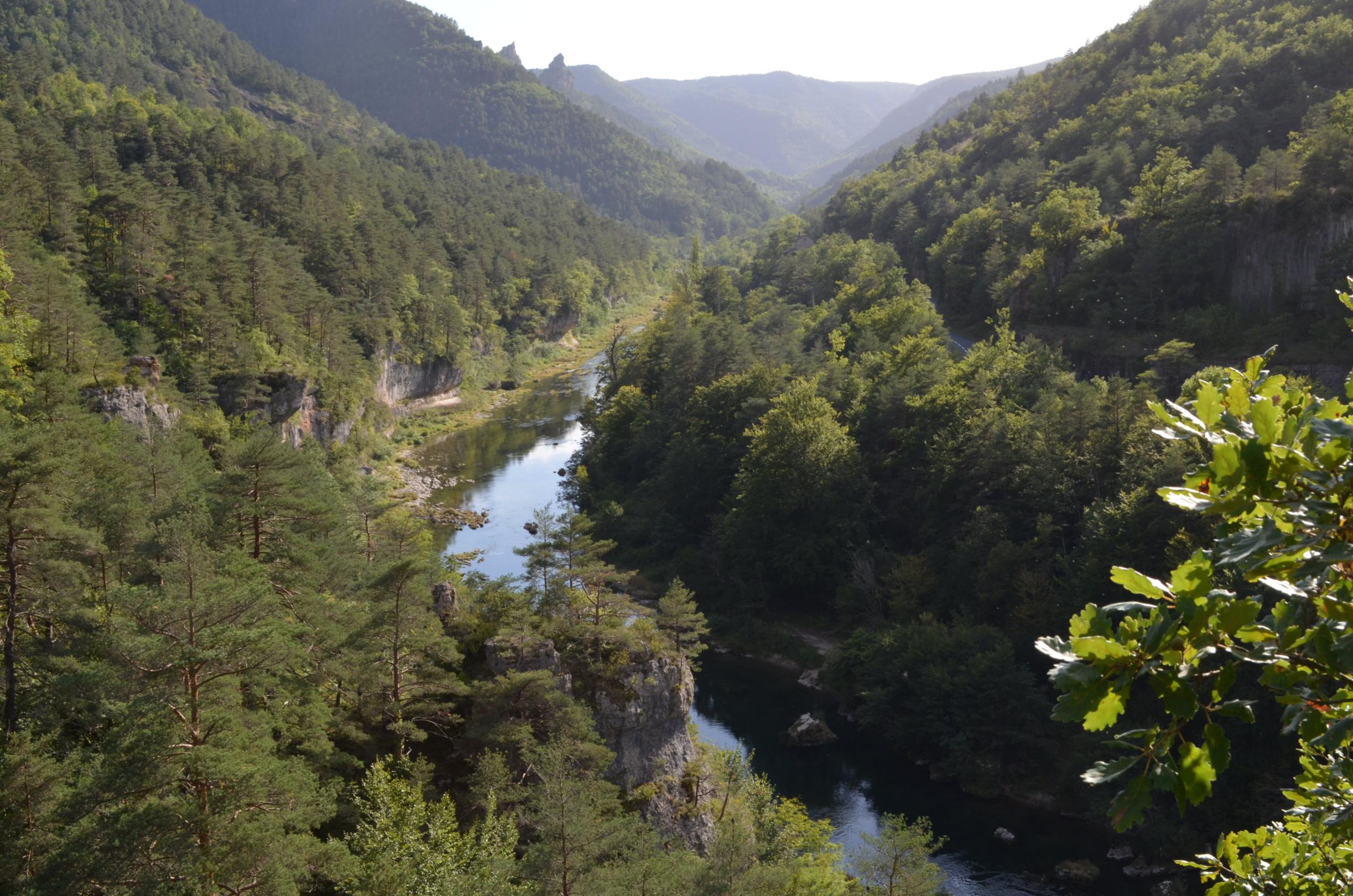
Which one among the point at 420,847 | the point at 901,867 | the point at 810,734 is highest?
the point at 420,847

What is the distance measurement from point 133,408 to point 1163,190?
6155cm

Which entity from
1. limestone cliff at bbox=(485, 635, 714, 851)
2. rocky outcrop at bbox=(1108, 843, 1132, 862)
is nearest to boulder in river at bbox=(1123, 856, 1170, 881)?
rocky outcrop at bbox=(1108, 843, 1132, 862)

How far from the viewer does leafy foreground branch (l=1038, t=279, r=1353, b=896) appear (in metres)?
2.98

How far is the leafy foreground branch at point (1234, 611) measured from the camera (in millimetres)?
2984

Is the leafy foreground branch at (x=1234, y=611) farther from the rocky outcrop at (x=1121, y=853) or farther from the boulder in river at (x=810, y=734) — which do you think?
the boulder in river at (x=810, y=734)

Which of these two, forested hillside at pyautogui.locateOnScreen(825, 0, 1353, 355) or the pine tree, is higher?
forested hillside at pyautogui.locateOnScreen(825, 0, 1353, 355)

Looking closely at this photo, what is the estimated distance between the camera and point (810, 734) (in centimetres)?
3534

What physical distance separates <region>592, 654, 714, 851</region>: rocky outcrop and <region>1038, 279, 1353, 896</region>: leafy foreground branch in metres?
23.5

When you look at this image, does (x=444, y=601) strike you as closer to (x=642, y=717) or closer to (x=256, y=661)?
(x=642, y=717)

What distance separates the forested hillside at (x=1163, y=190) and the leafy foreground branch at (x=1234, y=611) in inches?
1922

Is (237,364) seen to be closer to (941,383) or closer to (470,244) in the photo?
(941,383)

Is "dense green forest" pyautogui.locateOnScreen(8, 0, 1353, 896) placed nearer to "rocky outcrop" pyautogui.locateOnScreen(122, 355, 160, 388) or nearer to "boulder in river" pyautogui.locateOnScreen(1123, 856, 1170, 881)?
"rocky outcrop" pyautogui.locateOnScreen(122, 355, 160, 388)

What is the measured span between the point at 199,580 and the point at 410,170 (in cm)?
12972

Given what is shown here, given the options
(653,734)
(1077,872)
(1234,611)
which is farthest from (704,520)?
(1234,611)
